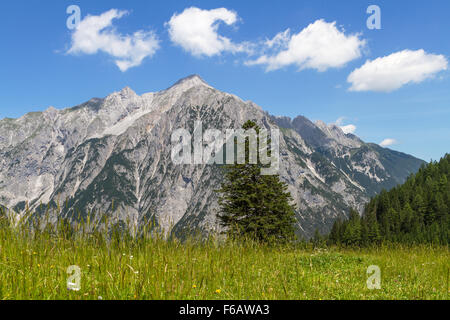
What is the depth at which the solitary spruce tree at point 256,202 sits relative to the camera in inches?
1168

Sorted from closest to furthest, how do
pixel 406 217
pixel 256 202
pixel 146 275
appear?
pixel 146 275
pixel 256 202
pixel 406 217

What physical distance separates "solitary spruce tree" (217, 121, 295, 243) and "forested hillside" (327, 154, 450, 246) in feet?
232

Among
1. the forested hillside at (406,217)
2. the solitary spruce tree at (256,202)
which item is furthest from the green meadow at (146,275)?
the forested hillside at (406,217)

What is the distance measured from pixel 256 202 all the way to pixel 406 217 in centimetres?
11126

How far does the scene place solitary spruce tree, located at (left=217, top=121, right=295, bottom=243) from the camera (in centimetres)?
2966

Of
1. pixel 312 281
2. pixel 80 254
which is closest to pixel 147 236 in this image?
pixel 80 254

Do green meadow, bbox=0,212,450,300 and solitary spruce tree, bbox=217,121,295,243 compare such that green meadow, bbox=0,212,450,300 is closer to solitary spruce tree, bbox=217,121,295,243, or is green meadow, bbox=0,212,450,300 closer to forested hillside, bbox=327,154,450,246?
solitary spruce tree, bbox=217,121,295,243

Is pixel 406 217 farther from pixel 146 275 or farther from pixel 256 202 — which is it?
pixel 146 275

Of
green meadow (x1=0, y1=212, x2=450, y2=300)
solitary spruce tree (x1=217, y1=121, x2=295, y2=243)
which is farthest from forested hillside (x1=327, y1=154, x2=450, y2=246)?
green meadow (x1=0, y1=212, x2=450, y2=300)

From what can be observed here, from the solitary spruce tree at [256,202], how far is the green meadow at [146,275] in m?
20.8

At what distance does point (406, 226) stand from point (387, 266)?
12731 centimetres

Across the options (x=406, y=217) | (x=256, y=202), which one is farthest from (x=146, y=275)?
(x=406, y=217)

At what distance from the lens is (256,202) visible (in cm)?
3062
